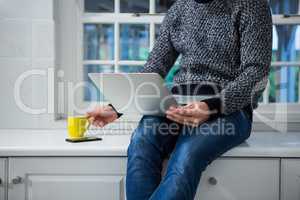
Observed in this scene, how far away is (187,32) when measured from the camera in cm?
188

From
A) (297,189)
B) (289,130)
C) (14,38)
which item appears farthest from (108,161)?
(289,130)

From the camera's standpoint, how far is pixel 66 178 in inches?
68.7

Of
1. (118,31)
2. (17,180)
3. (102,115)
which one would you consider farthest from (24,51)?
(17,180)

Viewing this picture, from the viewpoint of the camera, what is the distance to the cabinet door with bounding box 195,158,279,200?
5.58 ft

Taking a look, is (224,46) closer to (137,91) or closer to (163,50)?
(163,50)

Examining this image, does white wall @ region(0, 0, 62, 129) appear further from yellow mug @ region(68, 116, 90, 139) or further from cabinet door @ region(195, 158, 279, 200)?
cabinet door @ region(195, 158, 279, 200)

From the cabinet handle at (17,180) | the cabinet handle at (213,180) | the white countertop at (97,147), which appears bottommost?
the cabinet handle at (17,180)

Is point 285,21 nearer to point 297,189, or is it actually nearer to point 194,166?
point 297,189

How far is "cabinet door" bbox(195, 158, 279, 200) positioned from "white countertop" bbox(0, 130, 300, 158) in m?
0.04

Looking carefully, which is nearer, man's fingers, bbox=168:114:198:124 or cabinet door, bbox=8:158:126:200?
man's fingers, bbox=168:114:198:124

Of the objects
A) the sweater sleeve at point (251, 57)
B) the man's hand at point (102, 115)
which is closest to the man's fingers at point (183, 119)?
the sweater sleeve at point (251, 57)

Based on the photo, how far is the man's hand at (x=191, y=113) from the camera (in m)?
1.56

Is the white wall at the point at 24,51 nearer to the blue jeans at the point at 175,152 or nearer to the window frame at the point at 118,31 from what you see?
the window frame at the point at 118,31

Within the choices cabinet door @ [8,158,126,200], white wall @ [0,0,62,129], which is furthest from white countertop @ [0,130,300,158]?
white wall @ [0,0,62,129]
